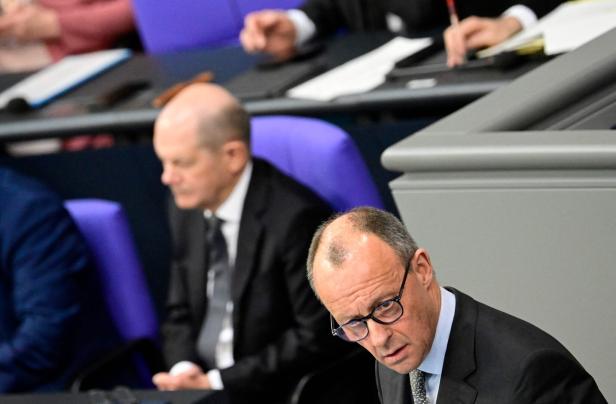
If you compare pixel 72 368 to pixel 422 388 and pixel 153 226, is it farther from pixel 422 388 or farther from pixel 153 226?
pixel 422 388

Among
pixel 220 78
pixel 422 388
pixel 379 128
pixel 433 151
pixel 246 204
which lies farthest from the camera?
pixel 220 78

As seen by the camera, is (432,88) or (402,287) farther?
(432,88)

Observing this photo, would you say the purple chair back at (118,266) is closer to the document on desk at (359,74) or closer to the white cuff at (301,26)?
the document on desk at (359,74)

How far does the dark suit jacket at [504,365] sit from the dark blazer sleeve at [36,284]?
1.57m

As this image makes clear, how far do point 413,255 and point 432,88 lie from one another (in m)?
1.58

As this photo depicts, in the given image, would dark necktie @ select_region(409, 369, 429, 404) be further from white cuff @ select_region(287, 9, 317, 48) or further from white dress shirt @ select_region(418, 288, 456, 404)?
white cuff @ select_region(287, 9, 317, 48)

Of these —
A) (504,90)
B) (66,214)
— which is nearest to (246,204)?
(66,214)

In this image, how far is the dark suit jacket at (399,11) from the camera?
3.96 m

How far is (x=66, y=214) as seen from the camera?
10.6 ft

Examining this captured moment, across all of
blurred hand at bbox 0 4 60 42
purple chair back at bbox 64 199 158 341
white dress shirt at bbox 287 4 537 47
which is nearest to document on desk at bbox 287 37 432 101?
white dress shirt at bbox 287 4 537 47

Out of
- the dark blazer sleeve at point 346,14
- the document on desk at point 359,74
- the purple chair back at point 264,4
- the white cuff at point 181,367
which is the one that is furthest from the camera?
the purple chair back at point 264,4

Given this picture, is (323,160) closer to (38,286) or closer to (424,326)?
(38,286)

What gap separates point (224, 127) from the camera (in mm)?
3096

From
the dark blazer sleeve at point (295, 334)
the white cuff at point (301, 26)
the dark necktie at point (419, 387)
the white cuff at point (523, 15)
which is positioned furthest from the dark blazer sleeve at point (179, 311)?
the dark necktie at point (419, 387)
